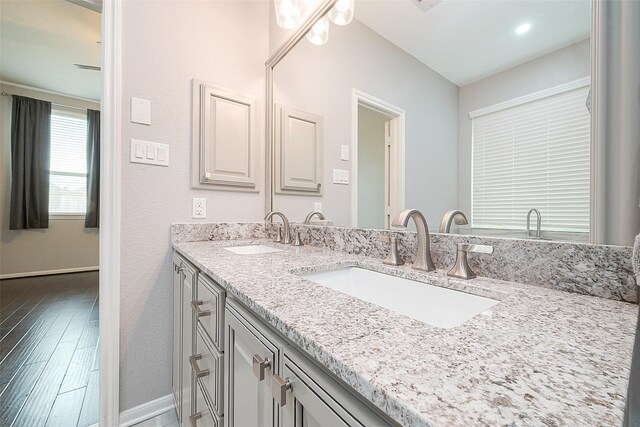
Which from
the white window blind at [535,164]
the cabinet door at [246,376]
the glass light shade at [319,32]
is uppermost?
the glass light shade at [319,32]

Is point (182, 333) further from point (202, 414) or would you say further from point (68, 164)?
point (68, 164)

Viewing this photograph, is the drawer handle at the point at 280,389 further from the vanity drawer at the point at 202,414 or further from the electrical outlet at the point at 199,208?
the electrical outlet at the point at 199,208

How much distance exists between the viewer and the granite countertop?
244 millimetres

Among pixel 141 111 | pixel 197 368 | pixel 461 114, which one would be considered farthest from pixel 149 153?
pixel 461 114

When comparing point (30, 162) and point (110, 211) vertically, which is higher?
point (30, 162)

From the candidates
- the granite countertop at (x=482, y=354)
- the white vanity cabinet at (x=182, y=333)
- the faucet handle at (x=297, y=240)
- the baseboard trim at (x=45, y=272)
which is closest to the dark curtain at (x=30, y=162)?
the baseboard trim at (x=45, y=272)

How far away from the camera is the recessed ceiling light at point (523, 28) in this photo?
2.32ft

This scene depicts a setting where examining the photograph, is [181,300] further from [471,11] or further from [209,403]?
[471,11]

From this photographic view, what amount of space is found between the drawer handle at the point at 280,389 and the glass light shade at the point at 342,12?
147 centimetres

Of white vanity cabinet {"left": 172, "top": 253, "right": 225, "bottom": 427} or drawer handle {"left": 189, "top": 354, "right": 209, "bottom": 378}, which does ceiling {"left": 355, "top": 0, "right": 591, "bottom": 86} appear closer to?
white vanity cabinet {"left": 172, "top": 253, "right": 225, "bottom": 427}

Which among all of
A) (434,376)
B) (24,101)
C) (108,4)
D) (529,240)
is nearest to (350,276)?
(529,240)

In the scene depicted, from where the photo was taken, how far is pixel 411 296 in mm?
790

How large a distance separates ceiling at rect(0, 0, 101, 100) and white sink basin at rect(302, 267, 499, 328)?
266 cm

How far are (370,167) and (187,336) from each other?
1017 mm
